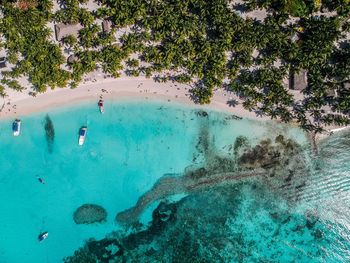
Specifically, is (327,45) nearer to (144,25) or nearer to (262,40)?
(262,40)

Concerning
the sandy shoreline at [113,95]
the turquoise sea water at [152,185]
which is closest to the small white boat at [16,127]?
the turquoise sea water at [152,185]

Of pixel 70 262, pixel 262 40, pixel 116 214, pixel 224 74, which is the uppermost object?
pixel 262 40

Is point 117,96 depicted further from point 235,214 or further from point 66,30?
point 235,214

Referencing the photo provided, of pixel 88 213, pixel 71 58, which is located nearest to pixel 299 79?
pixel 71 58

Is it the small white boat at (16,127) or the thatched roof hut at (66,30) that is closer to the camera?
the thatched roof hut at (66,30)

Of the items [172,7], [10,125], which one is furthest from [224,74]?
[10,125]

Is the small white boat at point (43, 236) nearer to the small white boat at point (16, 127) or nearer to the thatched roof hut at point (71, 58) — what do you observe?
the small white boat at point (16, 127)
